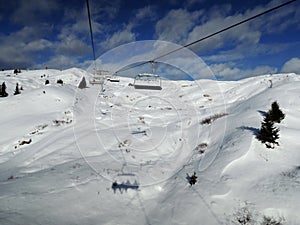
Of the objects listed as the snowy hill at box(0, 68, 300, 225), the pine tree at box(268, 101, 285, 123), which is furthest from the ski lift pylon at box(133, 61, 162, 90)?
the pine tree at box(268, 101, 285, 123)

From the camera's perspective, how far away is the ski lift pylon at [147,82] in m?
11.0

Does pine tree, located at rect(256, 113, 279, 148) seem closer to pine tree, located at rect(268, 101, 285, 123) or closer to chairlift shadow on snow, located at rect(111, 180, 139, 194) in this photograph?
pine tree, located at rect(268, 101, 285, 123)

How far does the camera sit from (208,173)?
8570 millimetres

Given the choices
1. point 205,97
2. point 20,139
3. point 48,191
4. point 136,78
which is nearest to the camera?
point 48,191

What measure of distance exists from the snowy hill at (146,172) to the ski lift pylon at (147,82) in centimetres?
405

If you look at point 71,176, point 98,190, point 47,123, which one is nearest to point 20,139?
point 47,123

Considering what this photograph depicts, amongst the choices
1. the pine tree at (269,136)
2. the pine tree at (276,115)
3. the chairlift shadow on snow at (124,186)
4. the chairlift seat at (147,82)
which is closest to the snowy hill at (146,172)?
the chairlift shadow on snow at (124,186)

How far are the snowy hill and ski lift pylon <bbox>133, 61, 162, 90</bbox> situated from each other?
4.05m

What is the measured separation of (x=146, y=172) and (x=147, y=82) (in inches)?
210

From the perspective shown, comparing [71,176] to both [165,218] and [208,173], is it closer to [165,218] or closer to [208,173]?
[165,218]

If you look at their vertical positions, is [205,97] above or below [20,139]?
above

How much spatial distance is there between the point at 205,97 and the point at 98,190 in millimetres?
29583

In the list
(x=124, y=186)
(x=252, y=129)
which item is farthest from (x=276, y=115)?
(x=124, y=186)

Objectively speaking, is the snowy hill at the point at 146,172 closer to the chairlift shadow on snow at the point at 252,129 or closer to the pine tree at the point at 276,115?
the chairlift shadow on snow at the point at 252,129
